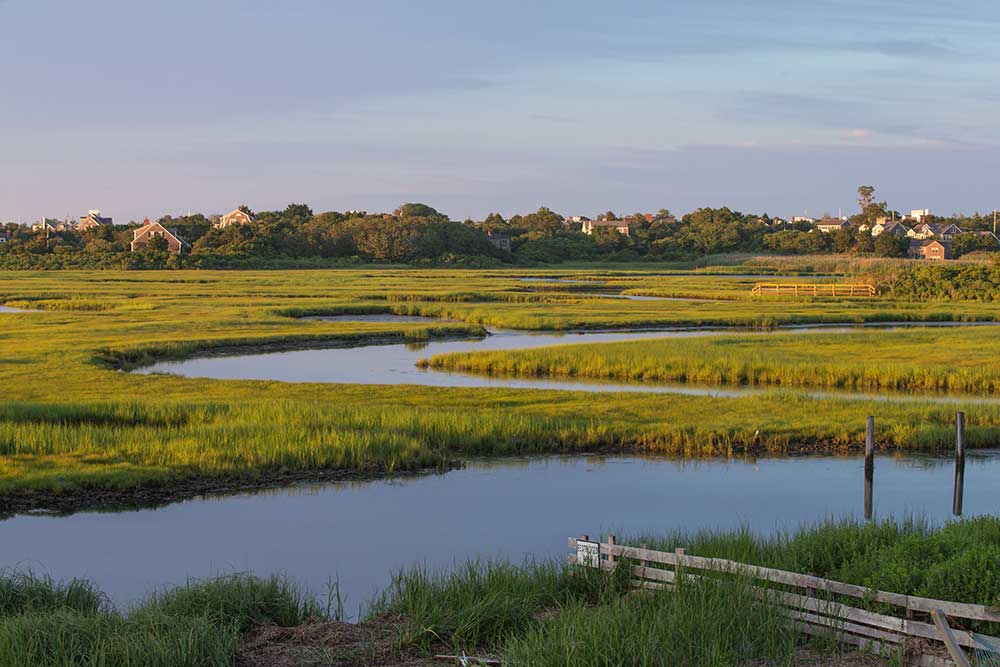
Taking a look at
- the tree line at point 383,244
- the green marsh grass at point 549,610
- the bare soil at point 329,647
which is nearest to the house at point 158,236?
the tree line at point 383,244

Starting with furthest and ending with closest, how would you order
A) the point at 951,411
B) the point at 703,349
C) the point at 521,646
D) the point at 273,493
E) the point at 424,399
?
the point at 703,349, the point at 424,399, the point at 951,411, the point at 273,493, the point at 521,646

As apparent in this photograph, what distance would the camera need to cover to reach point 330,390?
28.8m

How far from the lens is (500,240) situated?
15700 cm

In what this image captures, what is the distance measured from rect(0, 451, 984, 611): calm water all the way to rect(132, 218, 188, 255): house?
11432cm

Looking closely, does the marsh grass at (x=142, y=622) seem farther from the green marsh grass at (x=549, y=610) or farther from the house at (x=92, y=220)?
the house at (x=92, y=220)

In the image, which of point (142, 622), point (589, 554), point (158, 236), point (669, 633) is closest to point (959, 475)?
point (589, 554)

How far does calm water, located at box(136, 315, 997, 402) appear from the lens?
31172mm

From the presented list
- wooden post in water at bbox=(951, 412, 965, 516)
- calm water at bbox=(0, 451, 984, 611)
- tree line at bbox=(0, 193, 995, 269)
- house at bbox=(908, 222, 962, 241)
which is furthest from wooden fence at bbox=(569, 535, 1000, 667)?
house at bbox=(908, 222, 962, 241)

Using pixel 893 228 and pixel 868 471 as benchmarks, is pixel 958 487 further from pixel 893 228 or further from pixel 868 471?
pixel 893 228

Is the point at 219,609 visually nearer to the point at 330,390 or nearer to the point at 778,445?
the point at 778,445

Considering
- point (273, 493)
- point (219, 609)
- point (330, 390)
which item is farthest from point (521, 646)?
point (330, 390)

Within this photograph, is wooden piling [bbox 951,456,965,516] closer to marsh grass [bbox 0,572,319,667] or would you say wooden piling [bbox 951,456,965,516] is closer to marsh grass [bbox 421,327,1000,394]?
marsh grass [bbox 0,572,319,667]

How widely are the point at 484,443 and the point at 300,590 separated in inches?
368

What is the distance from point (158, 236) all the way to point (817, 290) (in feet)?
283
